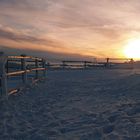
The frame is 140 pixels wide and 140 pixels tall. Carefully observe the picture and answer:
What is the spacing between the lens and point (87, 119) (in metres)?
6.51

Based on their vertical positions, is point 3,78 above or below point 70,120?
above

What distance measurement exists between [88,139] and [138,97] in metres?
4.01

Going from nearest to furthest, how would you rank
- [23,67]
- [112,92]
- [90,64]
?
[112,92] → [23,67] → [90,64]

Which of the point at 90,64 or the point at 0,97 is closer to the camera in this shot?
the point at 0,97

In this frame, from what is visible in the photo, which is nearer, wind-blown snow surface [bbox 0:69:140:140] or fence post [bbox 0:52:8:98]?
wind-blown snow surface [bbox 0:69:140:140]

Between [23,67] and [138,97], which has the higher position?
[23,67]

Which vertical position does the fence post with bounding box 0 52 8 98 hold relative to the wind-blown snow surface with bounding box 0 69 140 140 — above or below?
above

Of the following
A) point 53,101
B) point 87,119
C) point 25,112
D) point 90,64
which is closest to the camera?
point 87,119

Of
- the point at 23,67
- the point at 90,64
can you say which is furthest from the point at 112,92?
the point at 90,64

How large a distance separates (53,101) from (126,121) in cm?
362

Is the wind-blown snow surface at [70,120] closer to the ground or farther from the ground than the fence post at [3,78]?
closer to the ground

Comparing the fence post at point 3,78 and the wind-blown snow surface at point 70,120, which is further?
the fence post at point 3,78

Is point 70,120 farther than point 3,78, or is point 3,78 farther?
point 3,78

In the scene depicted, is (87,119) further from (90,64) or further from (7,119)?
(90,64)
